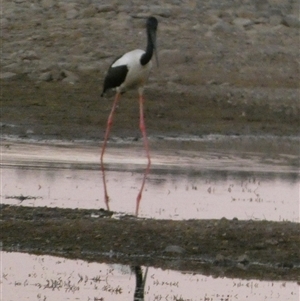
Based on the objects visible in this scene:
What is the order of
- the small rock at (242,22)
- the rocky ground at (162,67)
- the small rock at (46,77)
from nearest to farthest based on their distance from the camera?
the rocky ground at (162,67), the small rock at (46,77), the small rock at (242,22)

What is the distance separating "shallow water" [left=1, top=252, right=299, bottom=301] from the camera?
9.04m

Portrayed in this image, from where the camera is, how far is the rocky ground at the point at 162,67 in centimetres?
2134

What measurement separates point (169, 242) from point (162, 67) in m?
13.8

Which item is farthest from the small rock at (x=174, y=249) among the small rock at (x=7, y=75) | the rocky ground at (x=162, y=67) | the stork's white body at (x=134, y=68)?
the small rock at (x=7, y=75)

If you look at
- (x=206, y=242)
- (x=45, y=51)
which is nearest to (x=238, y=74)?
(x=45, y=51)

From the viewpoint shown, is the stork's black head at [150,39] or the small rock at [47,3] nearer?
the stork's black head at [150,39]

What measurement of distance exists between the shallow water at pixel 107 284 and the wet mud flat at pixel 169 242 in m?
0.26

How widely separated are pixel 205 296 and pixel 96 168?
7292 mm

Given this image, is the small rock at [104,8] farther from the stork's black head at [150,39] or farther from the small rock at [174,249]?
the small rock at [174,249]

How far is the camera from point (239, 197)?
1439 centimetres

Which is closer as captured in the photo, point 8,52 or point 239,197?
point 239,197

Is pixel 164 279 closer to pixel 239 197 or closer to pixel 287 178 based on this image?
pixel 239 197

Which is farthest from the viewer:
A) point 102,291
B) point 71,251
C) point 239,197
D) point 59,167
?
point 59,167

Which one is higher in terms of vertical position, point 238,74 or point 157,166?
point 157,166
